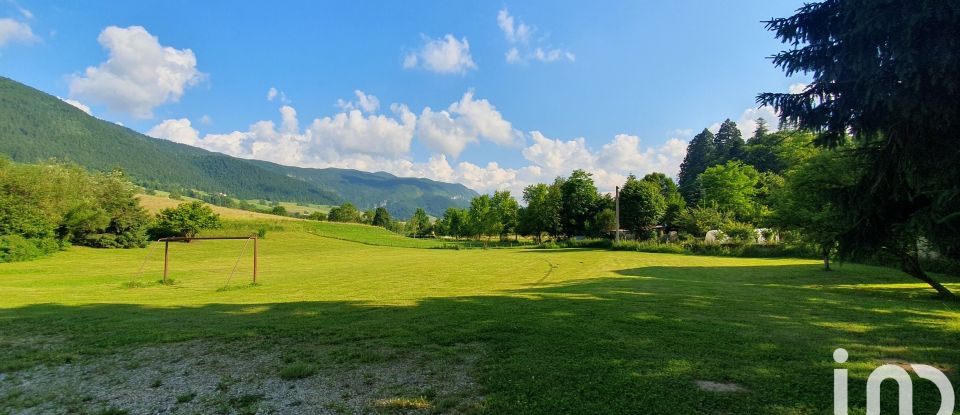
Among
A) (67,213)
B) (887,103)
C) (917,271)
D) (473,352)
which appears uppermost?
(887,103)

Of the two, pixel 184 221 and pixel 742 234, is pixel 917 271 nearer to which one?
pixel 742 234

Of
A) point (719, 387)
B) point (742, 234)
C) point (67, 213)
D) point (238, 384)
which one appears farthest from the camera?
point (742, 234)

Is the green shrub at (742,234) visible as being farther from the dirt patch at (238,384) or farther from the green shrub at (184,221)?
the green shrub at (184,221)

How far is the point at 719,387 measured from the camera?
187 inches

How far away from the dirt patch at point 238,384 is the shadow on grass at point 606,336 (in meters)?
0.51

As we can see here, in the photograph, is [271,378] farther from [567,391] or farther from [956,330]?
[956,330]

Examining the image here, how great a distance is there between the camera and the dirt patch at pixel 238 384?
15.1 ft

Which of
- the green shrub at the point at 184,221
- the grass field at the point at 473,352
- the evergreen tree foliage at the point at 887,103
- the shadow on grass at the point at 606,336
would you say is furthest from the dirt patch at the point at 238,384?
the green shrub at the point at 184,221

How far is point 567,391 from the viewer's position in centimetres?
469

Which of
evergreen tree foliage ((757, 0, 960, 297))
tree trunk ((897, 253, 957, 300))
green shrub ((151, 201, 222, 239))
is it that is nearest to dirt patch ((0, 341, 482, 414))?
evergreen tree foliage ((757, 0, 960, 297))

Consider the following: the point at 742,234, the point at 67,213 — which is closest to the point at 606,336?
the point at 742,234

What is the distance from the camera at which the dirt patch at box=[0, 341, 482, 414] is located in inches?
181

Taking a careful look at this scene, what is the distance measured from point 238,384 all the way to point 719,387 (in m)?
5.90

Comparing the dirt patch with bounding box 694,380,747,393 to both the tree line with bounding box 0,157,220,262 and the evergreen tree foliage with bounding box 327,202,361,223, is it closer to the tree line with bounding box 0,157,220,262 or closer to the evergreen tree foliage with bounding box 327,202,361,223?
the tree line with bounding box 0,157,220,262
